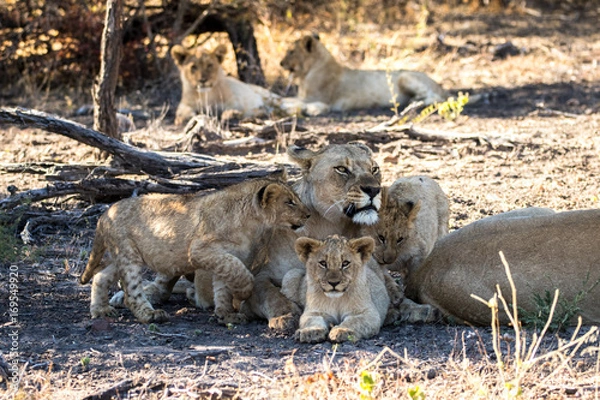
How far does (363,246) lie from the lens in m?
5.62

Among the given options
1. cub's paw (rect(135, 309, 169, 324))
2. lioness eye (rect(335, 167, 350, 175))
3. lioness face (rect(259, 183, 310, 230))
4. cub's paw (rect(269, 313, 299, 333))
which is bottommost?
cub's paw (rect(135, 309, 169, 324))

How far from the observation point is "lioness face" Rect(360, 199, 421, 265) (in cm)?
629

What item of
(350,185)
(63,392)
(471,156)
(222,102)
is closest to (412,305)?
(350,185)

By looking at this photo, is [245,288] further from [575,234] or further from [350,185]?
[575,234]

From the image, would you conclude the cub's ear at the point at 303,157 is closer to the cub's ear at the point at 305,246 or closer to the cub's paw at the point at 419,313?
the cub's ear at the point at 305,246

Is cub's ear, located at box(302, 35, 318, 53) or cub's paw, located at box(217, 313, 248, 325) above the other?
cub's ear, located at box(302, 35, 318, 53)

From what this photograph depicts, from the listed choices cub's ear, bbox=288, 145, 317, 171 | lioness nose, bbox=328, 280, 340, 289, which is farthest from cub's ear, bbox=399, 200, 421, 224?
lioness nose, bbox=328, 280, 340, 289

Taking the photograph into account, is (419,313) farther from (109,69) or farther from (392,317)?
(109,69)

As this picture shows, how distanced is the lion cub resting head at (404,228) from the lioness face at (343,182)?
0.81 ft

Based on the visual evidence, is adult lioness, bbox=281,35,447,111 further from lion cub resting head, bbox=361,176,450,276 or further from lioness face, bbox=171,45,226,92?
lion cub resting head, bbox=361,176,450,276

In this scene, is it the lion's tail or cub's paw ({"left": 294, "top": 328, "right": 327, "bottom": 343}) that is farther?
the lion's tail

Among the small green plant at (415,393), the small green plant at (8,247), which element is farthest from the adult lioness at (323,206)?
the small green plant at (8,247)

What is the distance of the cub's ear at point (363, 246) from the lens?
5574 mm

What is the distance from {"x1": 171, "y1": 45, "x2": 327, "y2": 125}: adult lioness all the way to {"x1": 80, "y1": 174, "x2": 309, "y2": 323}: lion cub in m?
6.42
